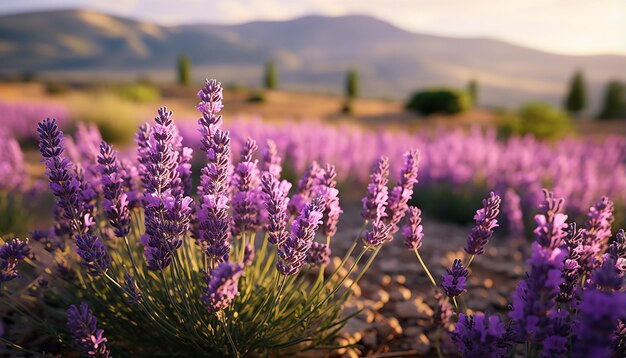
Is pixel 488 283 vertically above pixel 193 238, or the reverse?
pixel 193 238

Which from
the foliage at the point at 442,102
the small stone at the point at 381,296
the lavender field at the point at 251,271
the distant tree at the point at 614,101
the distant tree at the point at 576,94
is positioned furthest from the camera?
the distant tree at the point at 576,94

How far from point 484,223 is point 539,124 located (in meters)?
16.8

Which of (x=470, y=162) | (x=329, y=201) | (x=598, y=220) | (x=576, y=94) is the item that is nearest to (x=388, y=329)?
(x=329, y=201)

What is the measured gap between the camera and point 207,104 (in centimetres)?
162

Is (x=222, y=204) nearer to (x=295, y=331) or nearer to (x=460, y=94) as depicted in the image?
(x=295, y=331)

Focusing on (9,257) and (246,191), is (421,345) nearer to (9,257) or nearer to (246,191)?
(246,191)

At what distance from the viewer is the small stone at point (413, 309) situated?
9.61 ft

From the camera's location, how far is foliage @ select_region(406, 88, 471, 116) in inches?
995

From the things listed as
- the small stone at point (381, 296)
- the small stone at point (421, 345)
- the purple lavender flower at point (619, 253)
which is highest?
the purple lavender flower at point (619, 253)

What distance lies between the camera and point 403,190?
1.89 metres

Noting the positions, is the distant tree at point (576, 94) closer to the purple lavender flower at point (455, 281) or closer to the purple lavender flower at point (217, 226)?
the purple lavender flower at point (455, 281)

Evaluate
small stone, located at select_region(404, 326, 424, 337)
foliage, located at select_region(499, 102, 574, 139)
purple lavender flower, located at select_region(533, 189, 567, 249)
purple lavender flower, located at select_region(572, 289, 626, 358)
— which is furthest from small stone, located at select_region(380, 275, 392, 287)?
foliage, located at select_region(499, 102, 574, 139)

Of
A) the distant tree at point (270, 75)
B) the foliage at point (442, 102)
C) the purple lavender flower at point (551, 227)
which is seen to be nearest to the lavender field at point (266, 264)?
the purple lavender flower at point (551, 227)

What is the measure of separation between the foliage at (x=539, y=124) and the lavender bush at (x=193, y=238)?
15288 mm
